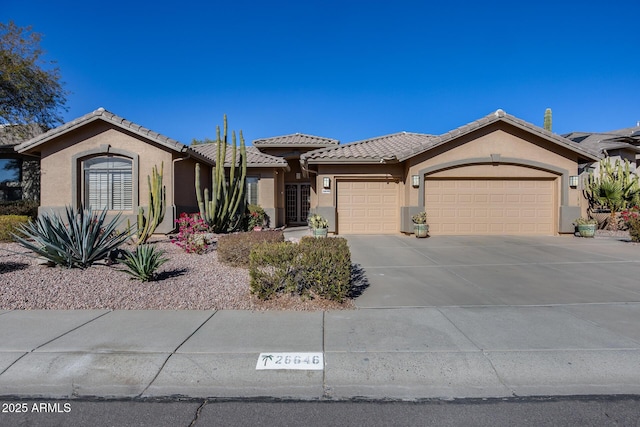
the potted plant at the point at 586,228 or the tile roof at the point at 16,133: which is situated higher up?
the tile roof at the point at 16,133

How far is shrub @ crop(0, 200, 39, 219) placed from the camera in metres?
15.7

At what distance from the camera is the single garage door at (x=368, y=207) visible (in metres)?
15.3

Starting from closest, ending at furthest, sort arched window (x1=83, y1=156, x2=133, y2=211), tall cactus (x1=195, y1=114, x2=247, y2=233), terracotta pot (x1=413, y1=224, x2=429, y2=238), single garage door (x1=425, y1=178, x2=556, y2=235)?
tall cactus (x1=195, y1=114, x2=247, y2=233)
terracotta pot (x1=413, y1=224, x2=429, y2=238)
arched window (x1=83, y1=156, x2=133, y2=211)
single garage door (x1=425, y1=178, x2=556, y2=235)

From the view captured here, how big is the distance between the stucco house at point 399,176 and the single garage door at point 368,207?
0.13ft

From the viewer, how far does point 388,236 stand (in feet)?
47.1

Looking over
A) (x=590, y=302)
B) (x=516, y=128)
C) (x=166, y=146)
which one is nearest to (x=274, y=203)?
(x=166, y=146)

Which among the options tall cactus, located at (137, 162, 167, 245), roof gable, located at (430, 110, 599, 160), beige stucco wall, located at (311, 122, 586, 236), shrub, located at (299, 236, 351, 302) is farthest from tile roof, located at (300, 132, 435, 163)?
shrub, located at (299, 236, 351, 302)

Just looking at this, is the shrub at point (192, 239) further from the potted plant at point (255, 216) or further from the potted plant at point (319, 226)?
the potted plant at point (255, 216)

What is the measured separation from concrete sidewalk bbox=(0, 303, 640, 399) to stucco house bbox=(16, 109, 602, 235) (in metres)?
9.25

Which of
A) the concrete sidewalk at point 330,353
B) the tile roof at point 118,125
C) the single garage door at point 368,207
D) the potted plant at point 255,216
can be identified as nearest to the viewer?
the concrete sidewalk at point 330,353

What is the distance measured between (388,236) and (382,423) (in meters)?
11.5

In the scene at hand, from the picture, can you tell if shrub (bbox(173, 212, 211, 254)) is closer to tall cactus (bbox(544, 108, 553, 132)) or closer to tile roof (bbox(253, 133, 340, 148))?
tile roof (bbox(253, 133, 340, 148))

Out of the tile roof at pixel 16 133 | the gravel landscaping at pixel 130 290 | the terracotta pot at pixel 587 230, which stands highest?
the tile roof at pixel 16 133

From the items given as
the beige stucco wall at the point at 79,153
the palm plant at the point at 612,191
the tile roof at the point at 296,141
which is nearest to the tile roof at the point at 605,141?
the palm plant at the point at 612,191
